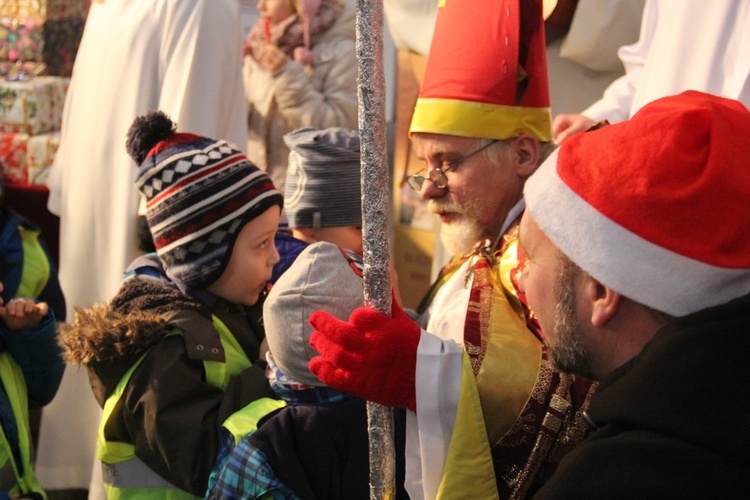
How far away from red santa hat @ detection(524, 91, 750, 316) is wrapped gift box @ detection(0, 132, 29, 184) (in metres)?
3.52

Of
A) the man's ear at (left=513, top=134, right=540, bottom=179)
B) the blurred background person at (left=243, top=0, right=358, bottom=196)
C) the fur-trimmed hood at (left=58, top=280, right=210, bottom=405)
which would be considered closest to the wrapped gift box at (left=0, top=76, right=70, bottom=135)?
the blurred background person at (left=243, top=0, right=358, bottom=196)

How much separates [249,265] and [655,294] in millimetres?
1124

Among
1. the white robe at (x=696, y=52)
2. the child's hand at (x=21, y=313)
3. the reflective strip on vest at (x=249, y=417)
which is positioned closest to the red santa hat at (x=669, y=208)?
the reflective strip on vest at (x=249, y=417)

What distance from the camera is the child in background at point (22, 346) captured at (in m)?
2.52

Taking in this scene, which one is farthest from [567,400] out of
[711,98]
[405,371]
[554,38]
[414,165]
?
[414,165]

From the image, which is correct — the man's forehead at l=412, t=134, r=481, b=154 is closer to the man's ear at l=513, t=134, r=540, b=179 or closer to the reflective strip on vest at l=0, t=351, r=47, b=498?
the man's ear at l=513, t=134, r=540, b=179

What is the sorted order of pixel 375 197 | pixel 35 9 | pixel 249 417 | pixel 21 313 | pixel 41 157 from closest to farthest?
pixel 375 197, pixel 249 417, pixel 21 313, pixel 41 157, pixel 35 9

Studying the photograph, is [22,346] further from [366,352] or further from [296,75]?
[296,75]

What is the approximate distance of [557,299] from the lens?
4.77 ft

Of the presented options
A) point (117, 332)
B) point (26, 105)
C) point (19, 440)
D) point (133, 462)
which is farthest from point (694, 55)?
point (26, 105)

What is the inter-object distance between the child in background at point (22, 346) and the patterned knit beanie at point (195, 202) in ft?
1.82

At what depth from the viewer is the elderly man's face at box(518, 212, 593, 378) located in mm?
1434

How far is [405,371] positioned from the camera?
1.59 m

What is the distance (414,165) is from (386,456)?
3278mm
